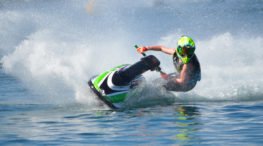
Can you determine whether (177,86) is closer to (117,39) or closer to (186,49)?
(186,49)

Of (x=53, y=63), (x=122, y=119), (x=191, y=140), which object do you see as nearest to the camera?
(x=191, y=140)

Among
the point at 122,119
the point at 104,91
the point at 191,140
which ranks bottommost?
the point at 191,140

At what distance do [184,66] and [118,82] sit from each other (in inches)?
48.6

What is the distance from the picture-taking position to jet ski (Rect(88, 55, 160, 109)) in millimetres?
11320

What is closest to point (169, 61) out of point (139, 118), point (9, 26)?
point (139, 118)

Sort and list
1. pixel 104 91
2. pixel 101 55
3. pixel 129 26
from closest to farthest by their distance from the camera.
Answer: pixel 104 91, pixel 101 55, pixel 129 26

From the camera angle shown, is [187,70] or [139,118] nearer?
[139,118]

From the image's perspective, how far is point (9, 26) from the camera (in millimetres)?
26766

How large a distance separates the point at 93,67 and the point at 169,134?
316 inches

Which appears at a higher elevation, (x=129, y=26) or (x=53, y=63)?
(x=129, y=26)

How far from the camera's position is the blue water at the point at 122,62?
899cm

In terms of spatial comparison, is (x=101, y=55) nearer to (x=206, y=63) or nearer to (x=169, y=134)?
(x=206, y=63)

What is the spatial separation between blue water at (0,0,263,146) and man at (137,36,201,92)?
1.03 ft

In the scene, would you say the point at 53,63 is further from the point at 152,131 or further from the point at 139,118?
the point at 152,131
